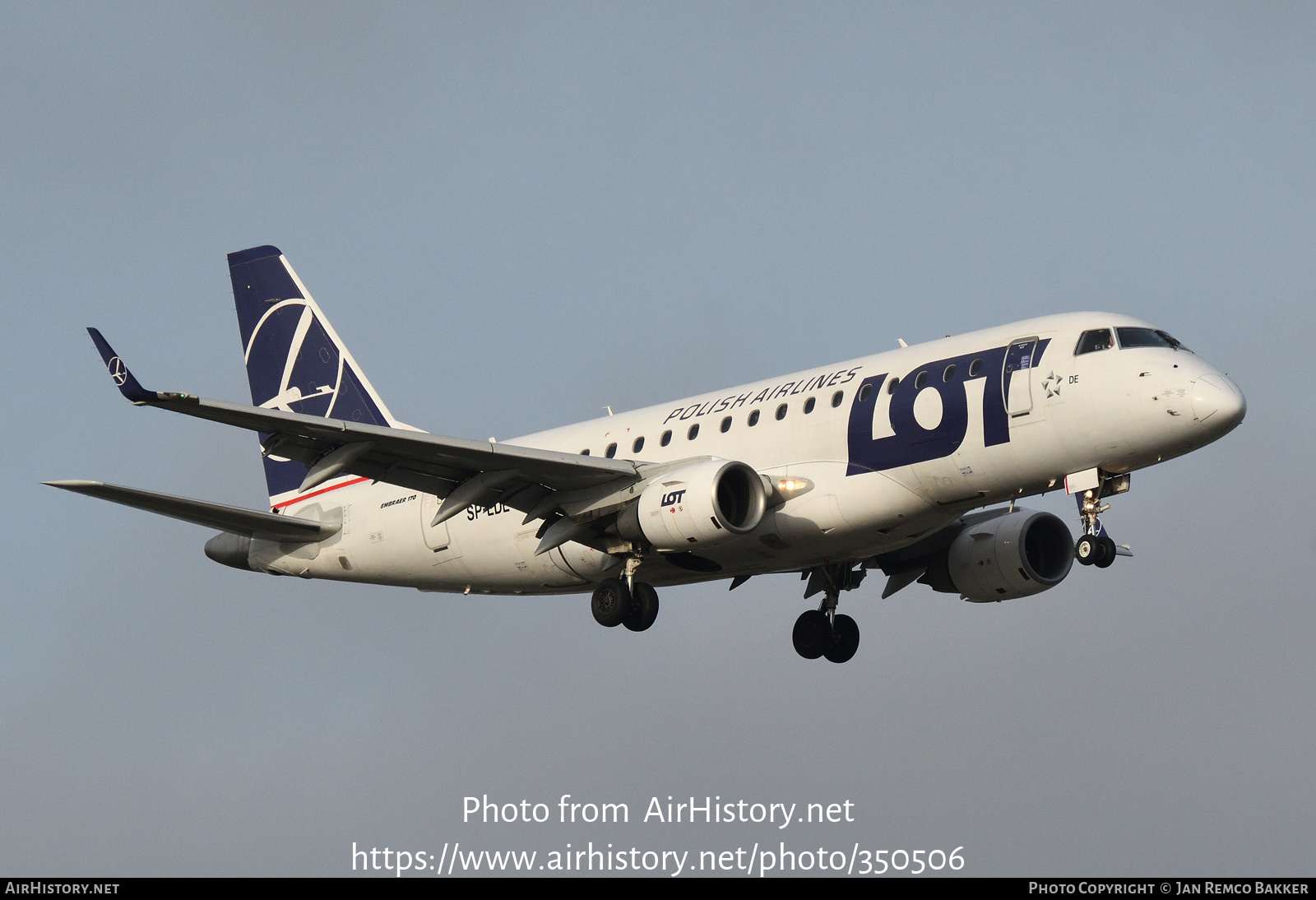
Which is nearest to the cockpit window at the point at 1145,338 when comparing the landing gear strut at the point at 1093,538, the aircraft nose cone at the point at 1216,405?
the aircraft nose cone at the point at 1216,405

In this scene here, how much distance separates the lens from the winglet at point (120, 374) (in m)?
28.0

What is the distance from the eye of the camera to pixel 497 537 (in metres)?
36.5

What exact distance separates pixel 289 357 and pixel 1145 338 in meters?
21.2

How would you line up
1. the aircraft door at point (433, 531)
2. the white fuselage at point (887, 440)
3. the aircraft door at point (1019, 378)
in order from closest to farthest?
1. the white fuselage at point (887, 440)
2. the aircraft door at point (1019, 378)
3. the aircraft door at point (433, 531)

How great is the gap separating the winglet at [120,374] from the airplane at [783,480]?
4 cm

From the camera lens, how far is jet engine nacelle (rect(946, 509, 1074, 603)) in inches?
1459

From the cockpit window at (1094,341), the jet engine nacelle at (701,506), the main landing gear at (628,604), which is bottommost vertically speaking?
the main landing gear at (628,604)

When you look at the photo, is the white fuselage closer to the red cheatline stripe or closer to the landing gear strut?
the landing gear strut

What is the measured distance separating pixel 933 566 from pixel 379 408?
1343 centimetres

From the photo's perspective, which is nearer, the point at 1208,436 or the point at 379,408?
the point at 1208,436

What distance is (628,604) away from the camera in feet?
113

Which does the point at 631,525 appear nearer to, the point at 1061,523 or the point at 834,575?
the point at 834,575

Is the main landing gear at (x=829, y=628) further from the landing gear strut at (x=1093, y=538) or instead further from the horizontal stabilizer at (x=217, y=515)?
the horizontal stabilizer at (x=217, y=515)
